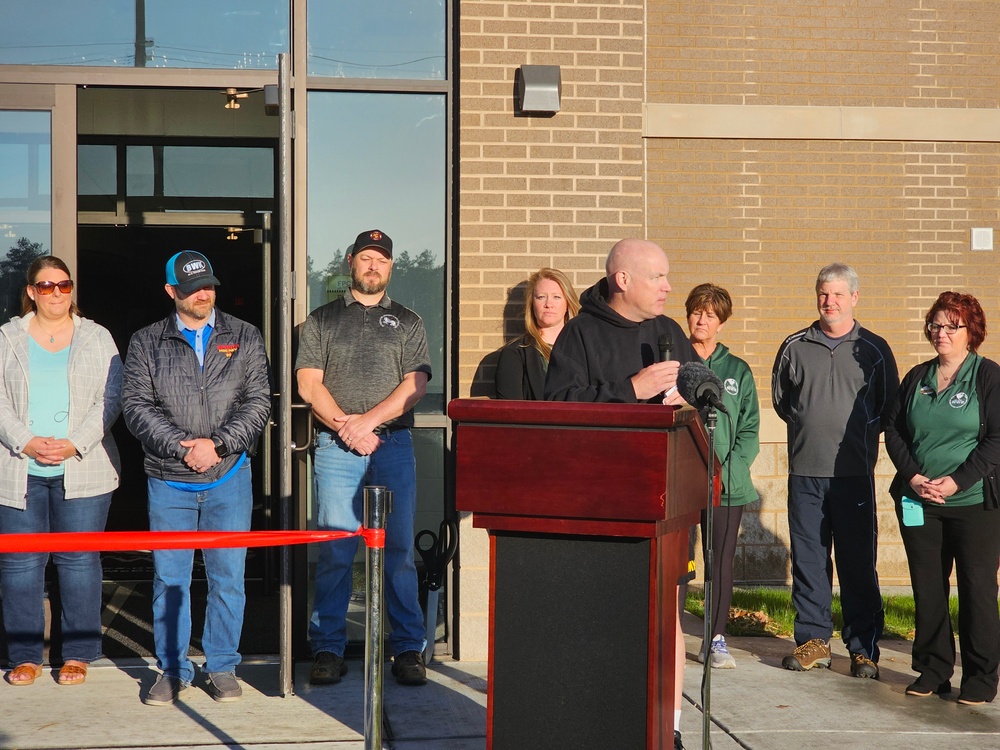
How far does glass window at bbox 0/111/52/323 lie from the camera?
6434mm

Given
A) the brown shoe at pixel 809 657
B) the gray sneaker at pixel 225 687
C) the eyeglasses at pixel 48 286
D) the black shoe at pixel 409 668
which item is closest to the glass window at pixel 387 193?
the eyeglasses at pixel 48 286

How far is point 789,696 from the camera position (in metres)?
5.75

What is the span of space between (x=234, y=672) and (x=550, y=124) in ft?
11.6

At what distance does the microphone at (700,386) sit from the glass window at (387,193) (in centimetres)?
314

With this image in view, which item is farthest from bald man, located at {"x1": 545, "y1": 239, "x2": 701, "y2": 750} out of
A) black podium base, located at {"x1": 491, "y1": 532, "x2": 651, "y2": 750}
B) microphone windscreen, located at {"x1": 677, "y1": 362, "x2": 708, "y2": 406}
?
black podium base, located at {"x1": 491, "y1": 532, "x2": 651, "y2": 750}

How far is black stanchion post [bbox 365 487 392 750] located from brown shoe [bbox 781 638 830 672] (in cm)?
317

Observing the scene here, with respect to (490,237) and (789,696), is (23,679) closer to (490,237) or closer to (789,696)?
(490,237)

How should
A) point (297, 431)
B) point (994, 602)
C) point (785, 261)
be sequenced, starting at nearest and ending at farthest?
point (994, 602)
point (297, 431)
point (785, 261)

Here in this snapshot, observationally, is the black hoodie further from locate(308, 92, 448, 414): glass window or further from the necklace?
the necklace

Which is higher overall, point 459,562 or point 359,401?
point 359,401

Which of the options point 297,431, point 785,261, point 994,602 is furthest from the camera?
point 785,261

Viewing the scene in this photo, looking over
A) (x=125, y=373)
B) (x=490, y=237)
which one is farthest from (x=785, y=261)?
(x=125, y=373)

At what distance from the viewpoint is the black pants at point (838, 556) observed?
20.5 ft

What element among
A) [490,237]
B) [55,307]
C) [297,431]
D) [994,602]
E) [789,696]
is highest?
[490,237]
